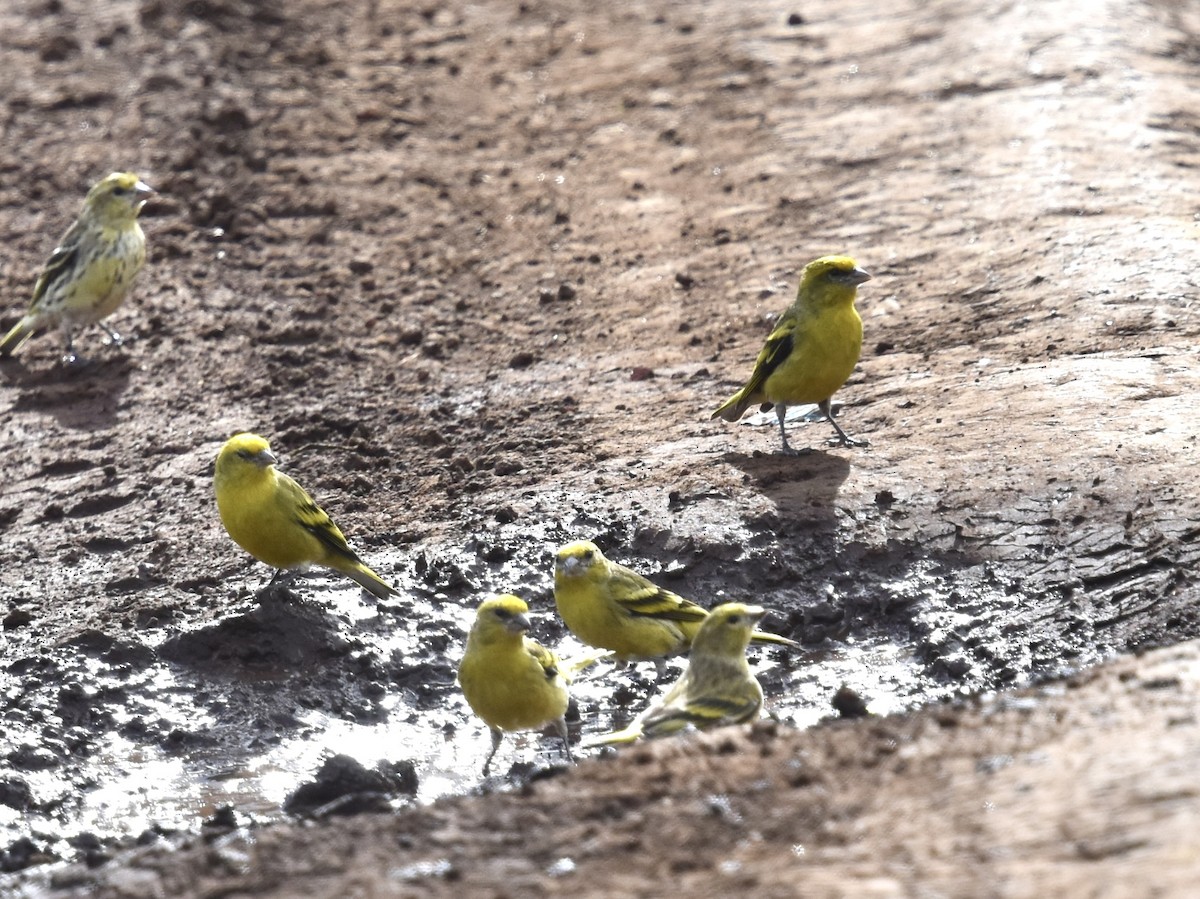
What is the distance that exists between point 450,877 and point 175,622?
396 cm

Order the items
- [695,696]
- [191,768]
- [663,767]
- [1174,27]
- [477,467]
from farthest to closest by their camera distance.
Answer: [1174,27]
[477,467]
[191,768]
[695,696]
[663,767]

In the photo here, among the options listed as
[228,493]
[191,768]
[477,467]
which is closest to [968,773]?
[191,768]

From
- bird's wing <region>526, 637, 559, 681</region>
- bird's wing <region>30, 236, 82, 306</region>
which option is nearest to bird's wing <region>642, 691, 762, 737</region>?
bird's wing <region>526, 637, 559, 681</region>

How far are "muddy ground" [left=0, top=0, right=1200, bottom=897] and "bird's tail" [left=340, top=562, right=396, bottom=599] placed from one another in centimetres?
16

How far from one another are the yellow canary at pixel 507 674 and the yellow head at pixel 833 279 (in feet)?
11.6

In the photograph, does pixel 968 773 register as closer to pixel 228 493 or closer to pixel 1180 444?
pixel 1180 444

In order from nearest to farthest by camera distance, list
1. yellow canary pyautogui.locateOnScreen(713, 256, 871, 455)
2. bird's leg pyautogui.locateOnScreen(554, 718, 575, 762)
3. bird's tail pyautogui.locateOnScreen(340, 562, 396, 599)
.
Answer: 1. bird's leg pyautogui.locateOnScreen(554, 718, 575, 762)
2. bird's tail pyautogui.locateOnScreen(340, 562, 396, 599)
3. yellow canary pyautogui.locateOnScreen(713, 256, 871, 455)

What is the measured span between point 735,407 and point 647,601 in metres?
2.57

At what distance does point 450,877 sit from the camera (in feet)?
19.1

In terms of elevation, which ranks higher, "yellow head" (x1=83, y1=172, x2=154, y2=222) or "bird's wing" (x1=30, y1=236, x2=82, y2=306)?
"yellow head" (x1=83, y1=172, x2=154, y2=222)

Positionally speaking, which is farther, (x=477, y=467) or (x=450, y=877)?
(x=477, y=467)

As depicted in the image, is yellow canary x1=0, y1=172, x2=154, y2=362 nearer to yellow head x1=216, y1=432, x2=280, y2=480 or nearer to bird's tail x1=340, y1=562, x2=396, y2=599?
yellow head x1=216, y1=432, x2=280, y2=480

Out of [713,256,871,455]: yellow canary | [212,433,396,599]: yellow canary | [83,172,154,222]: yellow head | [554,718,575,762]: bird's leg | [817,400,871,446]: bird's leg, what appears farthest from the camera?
[83,172,154,222]: yellow head

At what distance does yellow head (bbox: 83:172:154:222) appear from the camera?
14094 mm
